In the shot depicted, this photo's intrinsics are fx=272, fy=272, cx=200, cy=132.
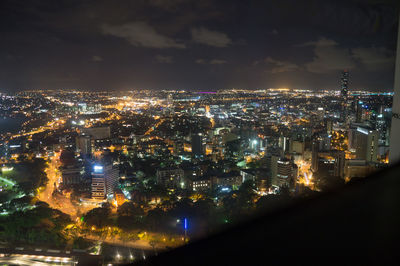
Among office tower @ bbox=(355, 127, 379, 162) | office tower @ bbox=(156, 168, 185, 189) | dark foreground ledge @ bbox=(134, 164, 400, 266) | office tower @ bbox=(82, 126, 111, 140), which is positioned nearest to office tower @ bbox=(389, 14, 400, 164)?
dark foreground ledge @ bbox=(134, 164, 400, 266)

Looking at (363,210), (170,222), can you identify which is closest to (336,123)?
(170,222)

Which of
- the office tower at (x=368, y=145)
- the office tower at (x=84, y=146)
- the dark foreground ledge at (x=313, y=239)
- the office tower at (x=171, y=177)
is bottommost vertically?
the office tower at (x=171, y=177)

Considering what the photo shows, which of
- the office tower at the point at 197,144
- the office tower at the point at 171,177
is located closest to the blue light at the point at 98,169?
the office tower at the point at 171,177

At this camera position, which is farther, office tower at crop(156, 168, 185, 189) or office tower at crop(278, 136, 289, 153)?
office tower at crop(278, 136, 289, 153)

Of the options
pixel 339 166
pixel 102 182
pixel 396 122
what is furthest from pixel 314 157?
pixel 396 122

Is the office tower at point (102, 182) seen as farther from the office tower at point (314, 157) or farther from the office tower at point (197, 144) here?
the office tower at point (314, 157)

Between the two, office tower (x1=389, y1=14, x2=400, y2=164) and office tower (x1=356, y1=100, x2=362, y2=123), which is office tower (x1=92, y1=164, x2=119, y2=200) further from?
office tower (x1=356, y1=100, x2=362, y2=123)
